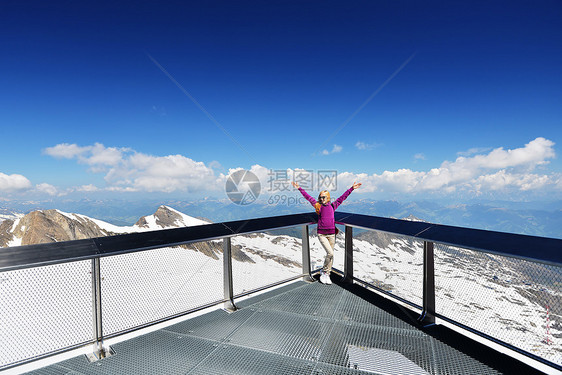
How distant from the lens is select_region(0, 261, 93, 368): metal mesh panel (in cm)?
260

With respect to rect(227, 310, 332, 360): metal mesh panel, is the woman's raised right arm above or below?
above

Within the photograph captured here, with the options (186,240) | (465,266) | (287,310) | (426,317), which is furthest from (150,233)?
(465,266)

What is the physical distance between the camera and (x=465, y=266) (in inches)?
140

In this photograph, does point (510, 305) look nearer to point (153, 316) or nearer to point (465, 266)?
point (465, 266)

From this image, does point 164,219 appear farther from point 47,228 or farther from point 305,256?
point 305,256

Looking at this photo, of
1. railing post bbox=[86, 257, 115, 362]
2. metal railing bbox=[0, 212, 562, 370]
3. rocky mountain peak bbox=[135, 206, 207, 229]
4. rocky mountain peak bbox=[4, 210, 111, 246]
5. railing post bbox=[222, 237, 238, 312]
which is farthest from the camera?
rocky mountain peak bbox=[135, 206, 207, 229]

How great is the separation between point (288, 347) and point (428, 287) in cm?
189

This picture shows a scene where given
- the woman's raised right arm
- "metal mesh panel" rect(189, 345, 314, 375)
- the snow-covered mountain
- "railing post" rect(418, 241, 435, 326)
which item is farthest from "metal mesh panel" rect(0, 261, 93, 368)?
the snow-covered mountain

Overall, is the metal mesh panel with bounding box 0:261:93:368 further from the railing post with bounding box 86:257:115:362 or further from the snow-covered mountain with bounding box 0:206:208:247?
the snow-covered mountain with bounding box 0:206:208:247

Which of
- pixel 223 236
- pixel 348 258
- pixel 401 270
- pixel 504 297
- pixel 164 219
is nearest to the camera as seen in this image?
pixel 504 297

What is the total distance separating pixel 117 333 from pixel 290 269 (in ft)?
8.60

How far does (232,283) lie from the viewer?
408cm

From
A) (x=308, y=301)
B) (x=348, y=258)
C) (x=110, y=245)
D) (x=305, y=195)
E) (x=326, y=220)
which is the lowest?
(x=308, y=301)

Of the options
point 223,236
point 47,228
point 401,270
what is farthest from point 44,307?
point 47,228
